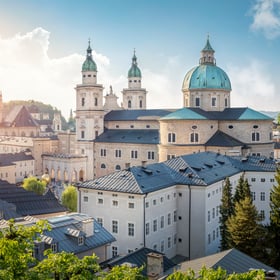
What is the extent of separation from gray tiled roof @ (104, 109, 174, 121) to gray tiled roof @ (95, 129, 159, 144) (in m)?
2.04

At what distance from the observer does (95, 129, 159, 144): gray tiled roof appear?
6988 centimetres

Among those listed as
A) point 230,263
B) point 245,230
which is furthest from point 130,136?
point 230,263

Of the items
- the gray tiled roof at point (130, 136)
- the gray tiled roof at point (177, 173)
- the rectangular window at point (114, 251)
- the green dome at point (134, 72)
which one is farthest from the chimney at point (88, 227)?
the green dome at point (134, 72)

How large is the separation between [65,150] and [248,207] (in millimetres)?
65707

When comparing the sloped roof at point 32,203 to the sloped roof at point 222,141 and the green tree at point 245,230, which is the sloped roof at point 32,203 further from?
the sloped roof at point 222,141

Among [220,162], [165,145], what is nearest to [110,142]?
[165,145]

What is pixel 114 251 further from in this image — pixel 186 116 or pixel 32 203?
pixel 186 116

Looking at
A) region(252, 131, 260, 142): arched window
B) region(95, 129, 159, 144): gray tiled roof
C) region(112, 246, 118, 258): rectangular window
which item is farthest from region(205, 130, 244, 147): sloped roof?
region(112, 246, 118, 258): rectangular window

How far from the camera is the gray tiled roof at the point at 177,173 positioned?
3328 centimetres

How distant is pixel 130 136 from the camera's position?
72312 millimetres

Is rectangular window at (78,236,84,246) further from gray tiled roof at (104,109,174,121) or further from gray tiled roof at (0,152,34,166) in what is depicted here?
gray tiled roof at (0,152,34,166)

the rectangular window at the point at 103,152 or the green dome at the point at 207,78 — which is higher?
the green dome at the point at 207,78

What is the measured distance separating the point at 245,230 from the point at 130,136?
45.6m

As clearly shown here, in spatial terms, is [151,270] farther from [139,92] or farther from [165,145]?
[139,92]
